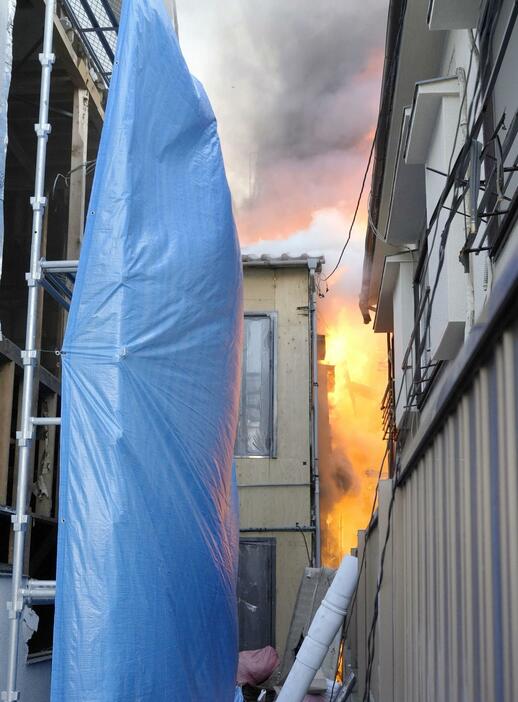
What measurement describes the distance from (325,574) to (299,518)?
1256 mm

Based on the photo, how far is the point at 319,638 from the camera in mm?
6934

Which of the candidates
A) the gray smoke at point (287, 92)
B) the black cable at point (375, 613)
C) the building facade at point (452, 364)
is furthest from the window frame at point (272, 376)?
the black cable at point (375, 613)

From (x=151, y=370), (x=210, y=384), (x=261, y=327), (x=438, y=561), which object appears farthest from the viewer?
(x=261, y=327)

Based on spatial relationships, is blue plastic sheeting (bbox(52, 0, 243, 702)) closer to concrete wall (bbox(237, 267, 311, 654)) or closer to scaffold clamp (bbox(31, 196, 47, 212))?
scaffold clamp (bbox(31, 196, 47, 212))

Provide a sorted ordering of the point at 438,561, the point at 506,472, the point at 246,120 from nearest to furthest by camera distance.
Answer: the point at 506,472, the point at 438,561, the point at 246,120

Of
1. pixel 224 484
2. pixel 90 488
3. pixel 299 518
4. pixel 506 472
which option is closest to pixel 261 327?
pixel 299 518

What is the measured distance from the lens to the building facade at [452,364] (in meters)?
2.29

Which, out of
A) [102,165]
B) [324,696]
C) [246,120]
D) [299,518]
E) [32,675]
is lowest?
[324,696]

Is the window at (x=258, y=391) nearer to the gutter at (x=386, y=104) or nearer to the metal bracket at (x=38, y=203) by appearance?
the gutter at (x=386, y=104)

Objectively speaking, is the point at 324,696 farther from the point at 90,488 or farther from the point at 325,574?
the point at 90,488

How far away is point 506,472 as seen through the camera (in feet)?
7.11

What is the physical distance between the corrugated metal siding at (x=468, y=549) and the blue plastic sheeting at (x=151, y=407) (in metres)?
1.24

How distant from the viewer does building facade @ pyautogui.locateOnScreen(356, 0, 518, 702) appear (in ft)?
7.51

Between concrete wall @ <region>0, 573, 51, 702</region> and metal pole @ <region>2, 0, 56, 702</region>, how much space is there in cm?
13
